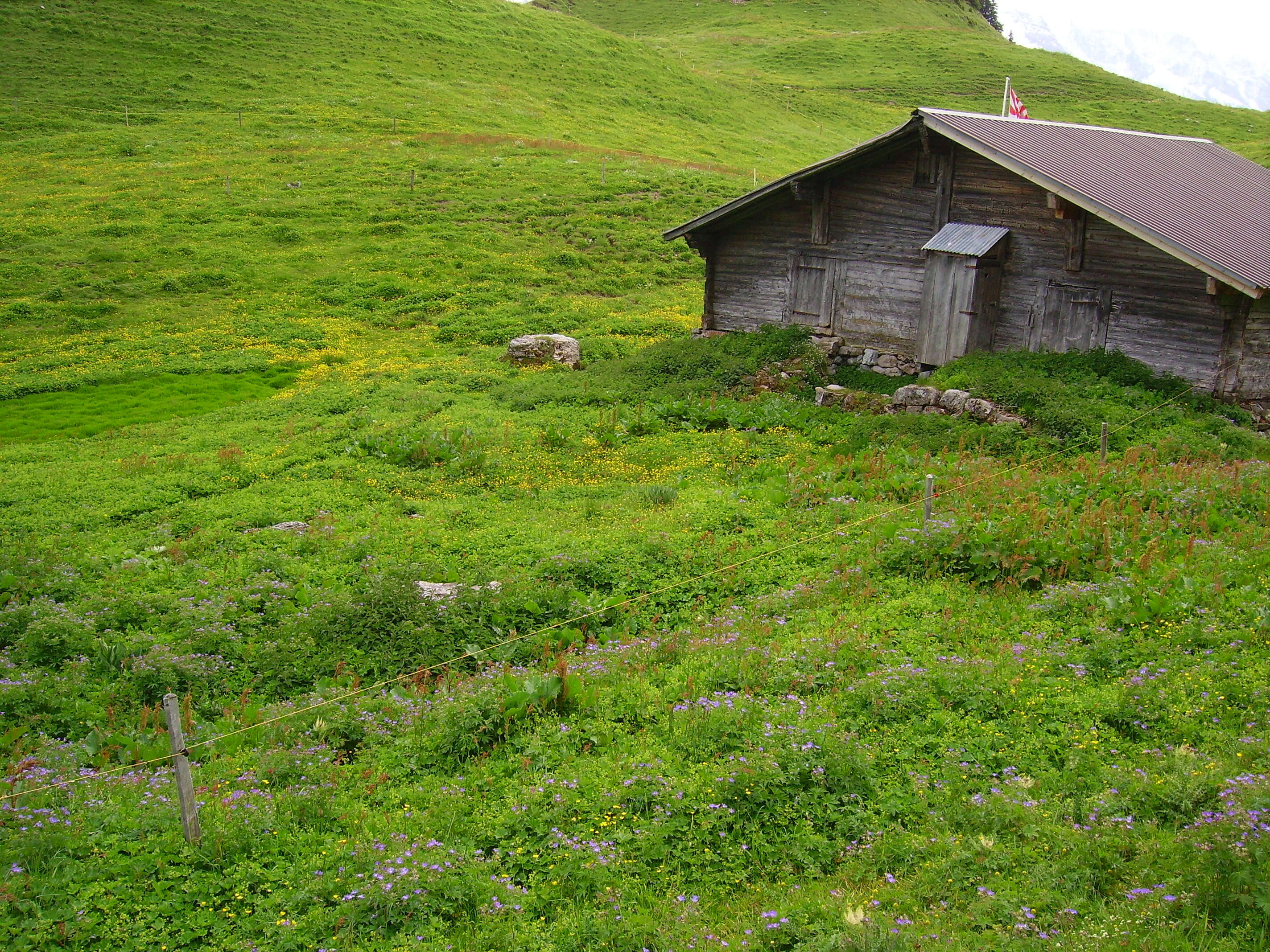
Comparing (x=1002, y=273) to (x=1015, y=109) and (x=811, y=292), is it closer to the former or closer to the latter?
(x=811, y=292)

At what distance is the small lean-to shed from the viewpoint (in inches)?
707

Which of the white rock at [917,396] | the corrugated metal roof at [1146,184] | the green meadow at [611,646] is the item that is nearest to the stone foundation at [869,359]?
the green meadow at [611,646]

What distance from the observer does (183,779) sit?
6.89 metres

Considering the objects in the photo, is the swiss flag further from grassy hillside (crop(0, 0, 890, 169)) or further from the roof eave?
grassy hillside (crop(0, 0, 890, 169))

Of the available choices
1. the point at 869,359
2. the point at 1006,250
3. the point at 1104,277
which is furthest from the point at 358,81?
the point at 1104,277

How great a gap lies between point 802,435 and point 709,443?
189cm

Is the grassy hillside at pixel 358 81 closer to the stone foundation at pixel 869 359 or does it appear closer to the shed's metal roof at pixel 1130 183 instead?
the shed's metal roof at pixel 1130 183

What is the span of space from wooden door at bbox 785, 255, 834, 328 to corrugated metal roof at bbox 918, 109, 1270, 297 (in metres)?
4.47

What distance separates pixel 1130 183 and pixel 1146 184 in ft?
2.40

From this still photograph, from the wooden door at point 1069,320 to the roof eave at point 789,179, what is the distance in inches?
187

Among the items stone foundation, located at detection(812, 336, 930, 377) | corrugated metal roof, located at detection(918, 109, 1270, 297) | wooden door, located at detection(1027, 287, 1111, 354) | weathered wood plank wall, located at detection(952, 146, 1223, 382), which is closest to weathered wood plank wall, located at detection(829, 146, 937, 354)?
stone foundation, located at detection(812, 336, 930, 377)

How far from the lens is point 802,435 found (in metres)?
18.9

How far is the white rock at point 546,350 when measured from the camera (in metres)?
26.4

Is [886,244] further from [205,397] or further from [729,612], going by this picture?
[205,397]
